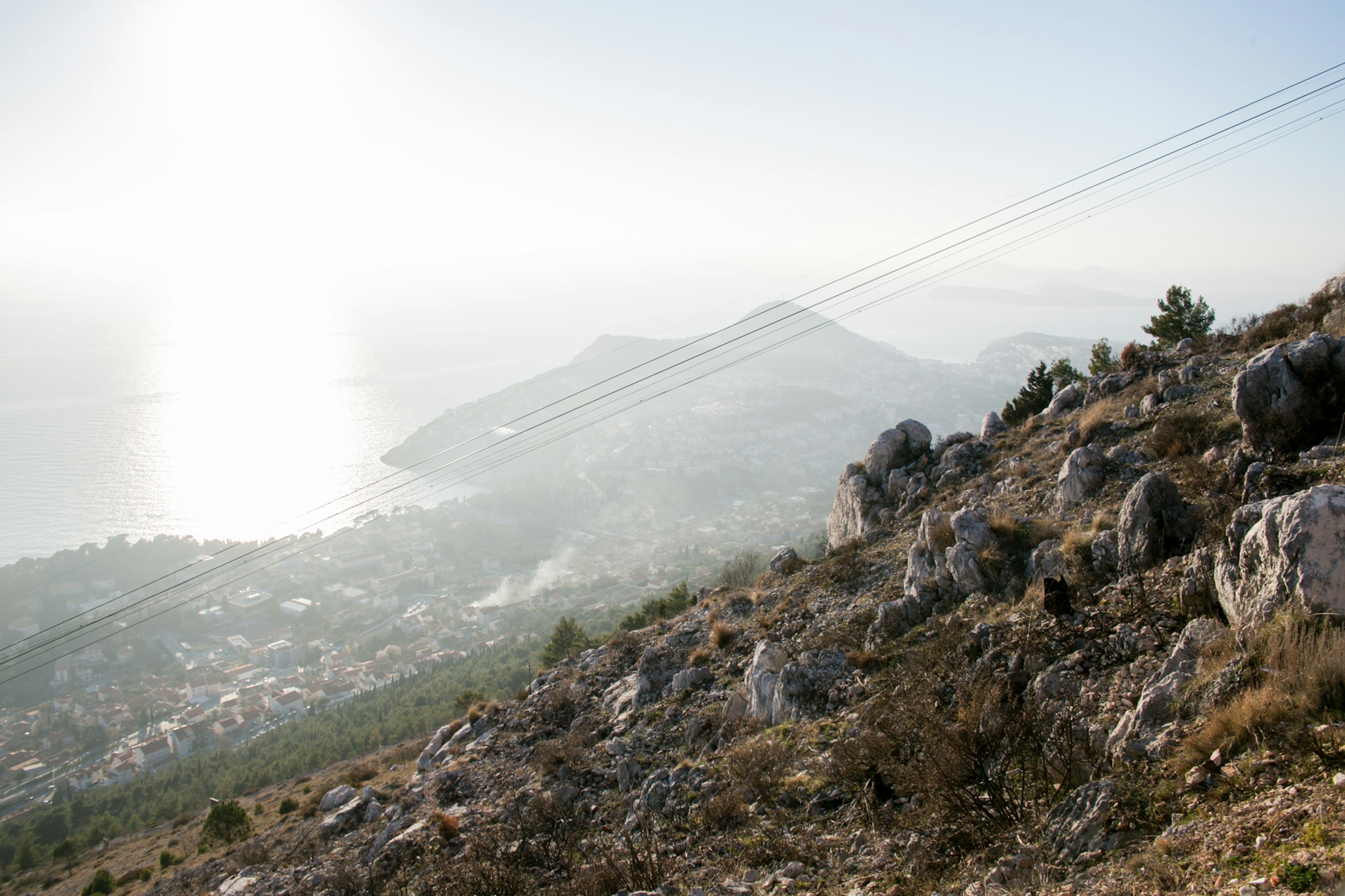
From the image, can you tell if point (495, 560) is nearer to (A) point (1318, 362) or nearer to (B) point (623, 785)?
(B) point (623, 785)

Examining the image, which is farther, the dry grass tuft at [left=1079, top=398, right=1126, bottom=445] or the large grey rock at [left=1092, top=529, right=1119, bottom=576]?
the dry grass tuft at [left=1079, top=398, right=1126, bottom=445]

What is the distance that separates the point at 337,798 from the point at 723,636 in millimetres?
11034

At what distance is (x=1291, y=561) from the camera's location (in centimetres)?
471

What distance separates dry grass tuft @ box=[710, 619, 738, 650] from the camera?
1309cm

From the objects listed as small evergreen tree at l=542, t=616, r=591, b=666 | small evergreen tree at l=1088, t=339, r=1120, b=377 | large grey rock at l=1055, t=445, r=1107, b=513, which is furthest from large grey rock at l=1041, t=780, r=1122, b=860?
small evergreen tree at l=542, t=616, r=591, b=666

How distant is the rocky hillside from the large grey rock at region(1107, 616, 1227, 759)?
32mm

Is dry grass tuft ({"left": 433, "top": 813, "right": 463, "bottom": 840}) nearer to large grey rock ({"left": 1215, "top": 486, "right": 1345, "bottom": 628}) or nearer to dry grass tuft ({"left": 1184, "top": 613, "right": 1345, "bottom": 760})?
dry grass tuft ({"left": 1184, "top": 613, "right": 1345, "bottom": 760})

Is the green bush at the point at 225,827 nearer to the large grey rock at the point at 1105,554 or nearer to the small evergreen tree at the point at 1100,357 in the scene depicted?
the large grey rock at the point at 1105,554

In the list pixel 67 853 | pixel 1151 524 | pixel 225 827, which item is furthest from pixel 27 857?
pixel 1151 524

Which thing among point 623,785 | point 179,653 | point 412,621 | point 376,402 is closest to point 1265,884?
point 623,785

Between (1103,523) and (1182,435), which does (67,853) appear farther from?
(1182,435)

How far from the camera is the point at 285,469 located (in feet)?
323

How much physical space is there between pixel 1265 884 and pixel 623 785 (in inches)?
319

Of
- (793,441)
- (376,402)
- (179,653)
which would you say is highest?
(376,402)
